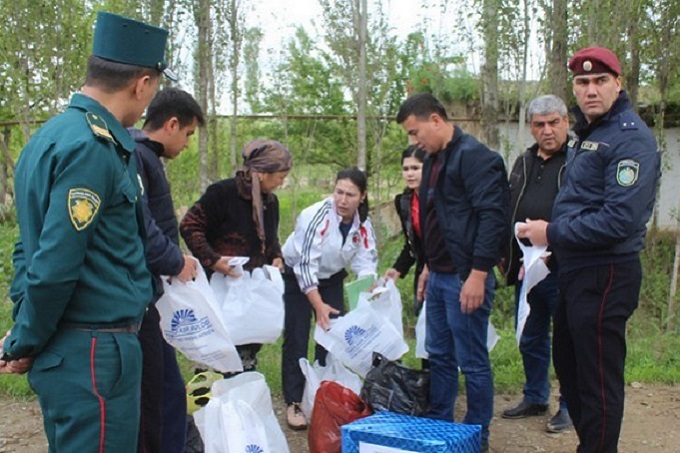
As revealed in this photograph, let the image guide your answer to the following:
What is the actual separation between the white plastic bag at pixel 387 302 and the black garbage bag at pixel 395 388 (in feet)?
0.96

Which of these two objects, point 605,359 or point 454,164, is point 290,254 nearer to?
point 454,164

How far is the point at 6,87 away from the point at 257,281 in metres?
4.68

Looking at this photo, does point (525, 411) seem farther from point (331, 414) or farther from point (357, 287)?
point (331, 414)

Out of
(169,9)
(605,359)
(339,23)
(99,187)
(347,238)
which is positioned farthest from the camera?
(339,23)

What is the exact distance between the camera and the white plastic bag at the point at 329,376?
421 centimetres

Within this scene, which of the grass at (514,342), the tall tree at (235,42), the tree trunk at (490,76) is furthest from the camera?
the tall tree at (235,42)

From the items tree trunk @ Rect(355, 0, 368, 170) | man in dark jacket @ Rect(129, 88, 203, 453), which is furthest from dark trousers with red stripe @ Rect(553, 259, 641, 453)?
tree trunk @ Rect(355, 0, 368, 170)

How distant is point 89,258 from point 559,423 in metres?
3.10

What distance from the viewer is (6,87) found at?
7.36m

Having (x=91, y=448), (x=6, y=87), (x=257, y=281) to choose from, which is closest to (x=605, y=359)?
(x=257, y=281)

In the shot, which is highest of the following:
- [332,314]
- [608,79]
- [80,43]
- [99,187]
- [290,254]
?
[80,43]

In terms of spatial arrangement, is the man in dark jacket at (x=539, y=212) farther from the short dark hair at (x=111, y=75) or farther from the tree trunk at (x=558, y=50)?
the tree trunk at (x=558, y=50)

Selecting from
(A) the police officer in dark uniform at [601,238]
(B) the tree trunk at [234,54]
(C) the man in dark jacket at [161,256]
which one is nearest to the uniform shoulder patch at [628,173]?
(A) the police officer in dark uniform at [601,238]

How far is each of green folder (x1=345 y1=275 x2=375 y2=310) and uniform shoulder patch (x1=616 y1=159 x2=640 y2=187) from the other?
1.75 metres
